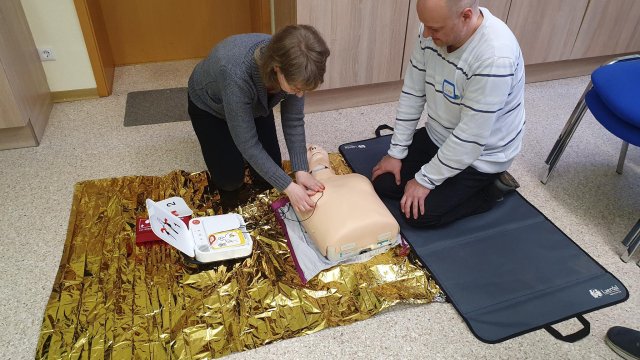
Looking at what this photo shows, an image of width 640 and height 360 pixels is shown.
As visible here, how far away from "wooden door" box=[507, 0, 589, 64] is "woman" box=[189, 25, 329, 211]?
1544 mm

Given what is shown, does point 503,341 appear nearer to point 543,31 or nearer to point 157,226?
point 157,226

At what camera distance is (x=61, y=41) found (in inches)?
91.4

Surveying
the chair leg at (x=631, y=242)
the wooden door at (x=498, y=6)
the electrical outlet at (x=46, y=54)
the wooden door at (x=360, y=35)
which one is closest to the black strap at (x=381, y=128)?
the wooden door at (x=360, y=35)

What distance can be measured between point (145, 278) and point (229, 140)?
1.85 feet

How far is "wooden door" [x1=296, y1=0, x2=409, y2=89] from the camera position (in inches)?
83.4

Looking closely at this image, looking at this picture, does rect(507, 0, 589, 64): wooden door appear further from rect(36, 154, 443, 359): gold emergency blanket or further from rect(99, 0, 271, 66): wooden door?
rect(36, 154, 443, 359): gold emergency blanket

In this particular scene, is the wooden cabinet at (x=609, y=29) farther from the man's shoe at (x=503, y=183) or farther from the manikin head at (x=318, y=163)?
the manikin head at (x=318, y=163)

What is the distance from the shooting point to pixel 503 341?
53.2 inches

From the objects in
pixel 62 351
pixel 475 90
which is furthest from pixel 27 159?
pixel 475 90

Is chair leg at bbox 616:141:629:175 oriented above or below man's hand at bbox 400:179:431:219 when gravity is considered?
below

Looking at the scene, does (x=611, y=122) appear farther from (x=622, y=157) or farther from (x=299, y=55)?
(x=299, y=55)

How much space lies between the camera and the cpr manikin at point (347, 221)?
1.48 meters

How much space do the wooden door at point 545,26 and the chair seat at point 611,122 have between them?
89 cm

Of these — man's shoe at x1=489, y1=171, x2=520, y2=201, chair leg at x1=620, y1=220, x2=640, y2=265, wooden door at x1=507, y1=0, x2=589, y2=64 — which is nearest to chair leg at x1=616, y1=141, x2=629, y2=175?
chair leg at x1=620, y1=220, x2=640, y2=265
